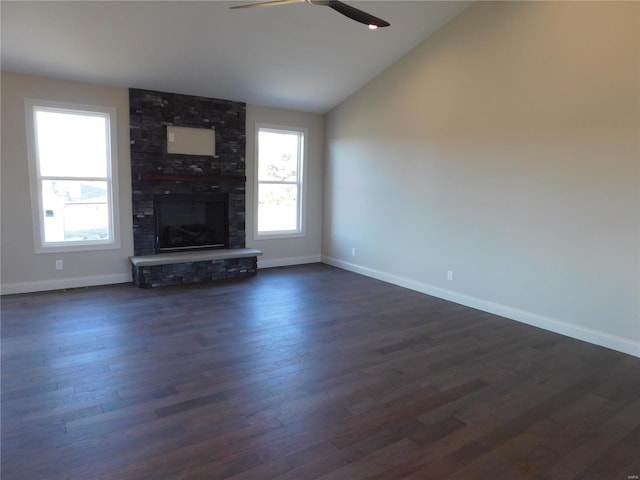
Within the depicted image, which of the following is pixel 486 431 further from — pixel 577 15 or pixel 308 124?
pixel 308 124

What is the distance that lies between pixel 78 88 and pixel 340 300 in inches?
165

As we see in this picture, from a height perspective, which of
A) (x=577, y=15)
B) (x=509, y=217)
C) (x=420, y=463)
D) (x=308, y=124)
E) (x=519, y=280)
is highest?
(x=577, y=15)

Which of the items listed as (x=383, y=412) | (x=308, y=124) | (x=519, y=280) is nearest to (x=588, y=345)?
(x=519, y=280)

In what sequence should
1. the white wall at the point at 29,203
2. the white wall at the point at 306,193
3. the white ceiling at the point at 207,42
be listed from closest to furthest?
the white ceiling at the point at 207,42, the white wall at the point at 29,203, the white wall at the point at 306,193

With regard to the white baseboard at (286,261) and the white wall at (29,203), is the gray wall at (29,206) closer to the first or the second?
the white wall at (29,203)

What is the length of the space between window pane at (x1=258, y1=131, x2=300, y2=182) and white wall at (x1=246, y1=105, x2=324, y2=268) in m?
0.17

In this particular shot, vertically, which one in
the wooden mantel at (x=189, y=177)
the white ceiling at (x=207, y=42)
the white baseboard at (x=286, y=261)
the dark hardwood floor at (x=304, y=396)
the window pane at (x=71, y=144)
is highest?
the white ceiling at (x=207, y=42)

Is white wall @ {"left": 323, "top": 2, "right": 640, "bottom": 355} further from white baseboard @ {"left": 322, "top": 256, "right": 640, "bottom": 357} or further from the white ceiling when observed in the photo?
the white ceiling

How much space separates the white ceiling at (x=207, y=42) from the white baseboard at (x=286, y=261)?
2.69 m

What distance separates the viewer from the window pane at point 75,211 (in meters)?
4.98

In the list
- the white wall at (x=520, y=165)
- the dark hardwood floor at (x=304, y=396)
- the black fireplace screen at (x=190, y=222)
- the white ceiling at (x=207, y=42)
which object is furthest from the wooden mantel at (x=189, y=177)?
the white wall at (x=520, y=165)

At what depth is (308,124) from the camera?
269 inches

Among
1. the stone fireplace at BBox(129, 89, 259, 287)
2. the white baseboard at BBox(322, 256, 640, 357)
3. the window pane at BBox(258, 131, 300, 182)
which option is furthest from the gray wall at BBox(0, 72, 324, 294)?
the white baseboard at BBox(322, 256, 640, 357)

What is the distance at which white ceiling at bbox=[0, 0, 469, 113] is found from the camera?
3850mm
